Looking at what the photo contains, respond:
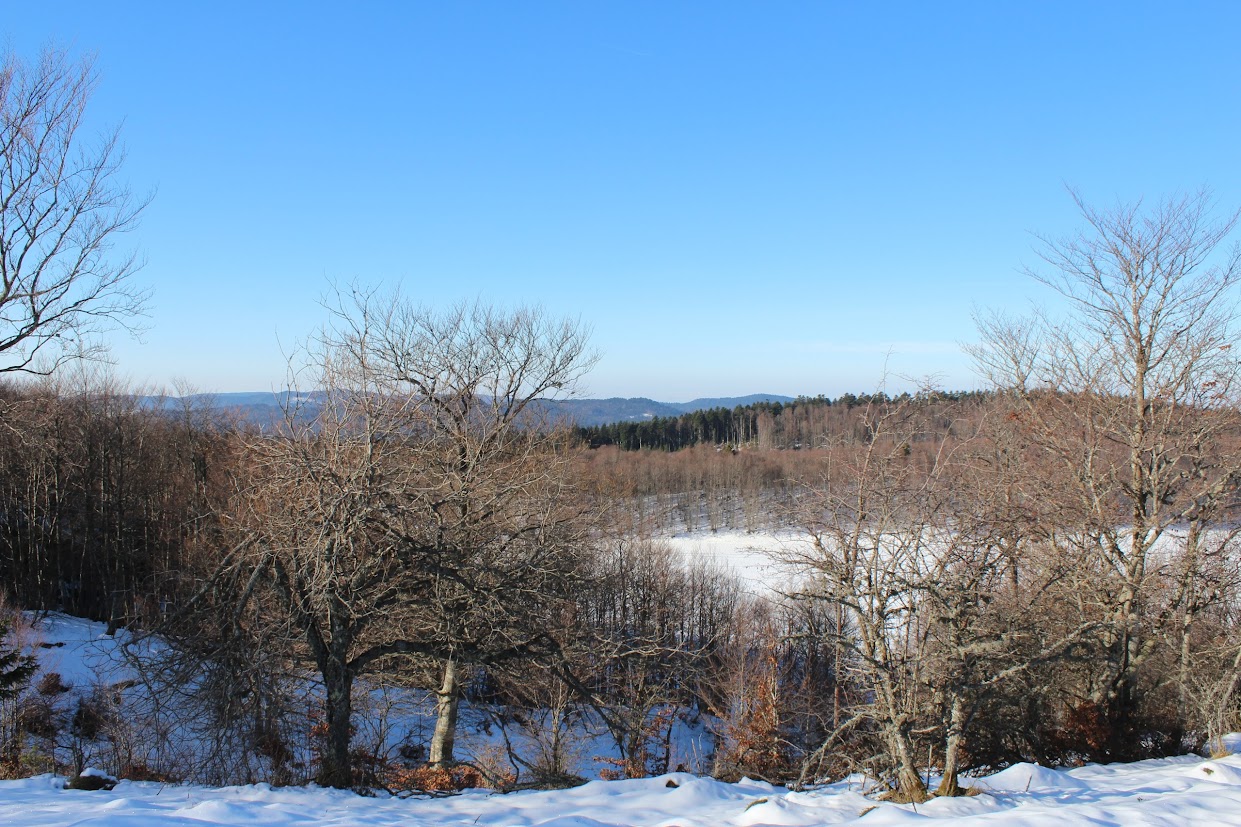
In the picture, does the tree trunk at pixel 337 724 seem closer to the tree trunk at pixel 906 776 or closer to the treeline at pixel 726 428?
the tree trunk at pixel 906 776

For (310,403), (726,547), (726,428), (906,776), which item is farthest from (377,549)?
(726,428)

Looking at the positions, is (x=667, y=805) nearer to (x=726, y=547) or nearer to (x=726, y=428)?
(x=726, y=547)

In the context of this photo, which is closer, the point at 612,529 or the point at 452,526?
the point at 452,526

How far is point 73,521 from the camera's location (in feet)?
87.7

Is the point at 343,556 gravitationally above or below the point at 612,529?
above

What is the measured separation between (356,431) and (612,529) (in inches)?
733

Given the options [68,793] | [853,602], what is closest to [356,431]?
[68,793]

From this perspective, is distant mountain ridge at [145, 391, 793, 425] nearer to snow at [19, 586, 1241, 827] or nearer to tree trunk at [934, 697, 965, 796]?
snow at [19, 586, 1241, 827]

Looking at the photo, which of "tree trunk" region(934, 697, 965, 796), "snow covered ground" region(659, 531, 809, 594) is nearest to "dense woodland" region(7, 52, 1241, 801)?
"tree trunk" region(934, 697, 965, 796)

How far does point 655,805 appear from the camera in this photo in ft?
21.6

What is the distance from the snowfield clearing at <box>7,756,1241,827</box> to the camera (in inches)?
210

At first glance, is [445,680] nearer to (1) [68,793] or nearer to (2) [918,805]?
(1) [68,793]

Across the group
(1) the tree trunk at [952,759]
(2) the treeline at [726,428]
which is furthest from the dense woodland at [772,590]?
(2) the treeline at [726,428]

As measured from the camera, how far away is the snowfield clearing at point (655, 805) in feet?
17.5
